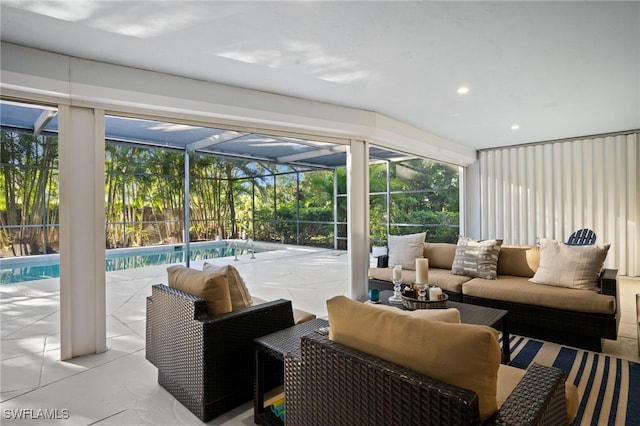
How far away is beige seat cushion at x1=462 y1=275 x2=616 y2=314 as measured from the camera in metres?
2.75

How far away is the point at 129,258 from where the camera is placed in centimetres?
908

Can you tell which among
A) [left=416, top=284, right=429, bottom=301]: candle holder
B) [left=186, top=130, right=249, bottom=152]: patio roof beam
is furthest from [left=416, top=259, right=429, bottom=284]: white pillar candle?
[left=186, top=130, right=249, bottom=152]: patio roof beam

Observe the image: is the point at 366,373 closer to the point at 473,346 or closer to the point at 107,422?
the point at 473,346

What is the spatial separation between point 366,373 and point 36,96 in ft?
10.1

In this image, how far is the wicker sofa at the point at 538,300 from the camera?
9.04 feet

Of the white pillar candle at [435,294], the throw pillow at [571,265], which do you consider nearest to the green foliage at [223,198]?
the throw pillow at [571,265]

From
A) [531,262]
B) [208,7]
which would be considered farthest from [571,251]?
[208,7]

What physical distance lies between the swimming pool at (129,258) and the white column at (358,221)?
372 centimetres

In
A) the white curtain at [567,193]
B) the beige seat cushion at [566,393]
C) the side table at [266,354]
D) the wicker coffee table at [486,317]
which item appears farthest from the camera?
the white curtain at [567,193]

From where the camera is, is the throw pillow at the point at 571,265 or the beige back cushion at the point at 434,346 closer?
the beige back cushion at the point at 434,346

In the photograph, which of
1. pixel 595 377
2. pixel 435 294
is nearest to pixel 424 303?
pixel 435 294

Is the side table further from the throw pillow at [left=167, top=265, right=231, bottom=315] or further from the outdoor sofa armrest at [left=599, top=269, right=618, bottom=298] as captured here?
the outdoor sofa armrest at [left=599, top=269, right=618, bottom=298]

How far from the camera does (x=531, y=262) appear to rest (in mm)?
3607

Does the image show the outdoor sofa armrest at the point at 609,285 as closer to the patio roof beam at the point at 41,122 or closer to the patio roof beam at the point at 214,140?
the patio roof beam at the point at 214,140
